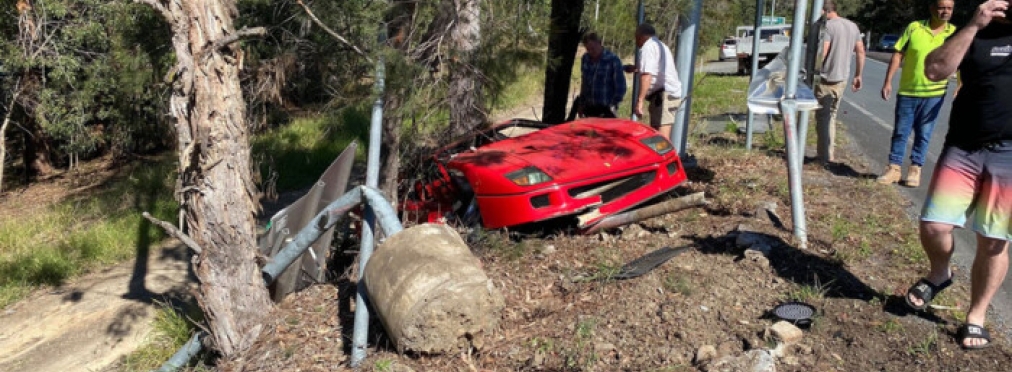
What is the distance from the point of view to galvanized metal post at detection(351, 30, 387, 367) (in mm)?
3895

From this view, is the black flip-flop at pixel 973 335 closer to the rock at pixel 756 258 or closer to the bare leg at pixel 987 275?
the bare leg at pixel 987 275

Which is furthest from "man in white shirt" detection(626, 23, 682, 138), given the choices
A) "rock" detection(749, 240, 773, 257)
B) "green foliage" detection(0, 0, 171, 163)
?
"green foliage" detection(0, 0, 171, 163)

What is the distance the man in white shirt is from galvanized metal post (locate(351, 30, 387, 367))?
346 centimetres

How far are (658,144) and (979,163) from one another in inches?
99.0

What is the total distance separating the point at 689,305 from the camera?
4129 mm

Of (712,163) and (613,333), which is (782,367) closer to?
(613,333)

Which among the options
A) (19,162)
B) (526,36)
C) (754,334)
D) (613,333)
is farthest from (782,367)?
(19,162)

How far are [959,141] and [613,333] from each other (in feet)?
6.27

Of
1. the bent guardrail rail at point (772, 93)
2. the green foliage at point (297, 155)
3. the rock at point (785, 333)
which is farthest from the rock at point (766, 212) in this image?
the green foliage at point (297, 155)

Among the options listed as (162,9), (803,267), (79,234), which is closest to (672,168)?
(803,267)

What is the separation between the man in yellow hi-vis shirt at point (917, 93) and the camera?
22.2 feet

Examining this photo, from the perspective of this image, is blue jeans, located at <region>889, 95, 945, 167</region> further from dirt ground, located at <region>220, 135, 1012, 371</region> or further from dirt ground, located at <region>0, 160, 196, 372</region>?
dirt ground, located at <region>0, 160, 196, 372</region>

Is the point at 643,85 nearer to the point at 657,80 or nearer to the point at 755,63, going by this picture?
the point at 657,80

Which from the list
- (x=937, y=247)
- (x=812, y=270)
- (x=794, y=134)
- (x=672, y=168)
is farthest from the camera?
(x=672, y=168)
